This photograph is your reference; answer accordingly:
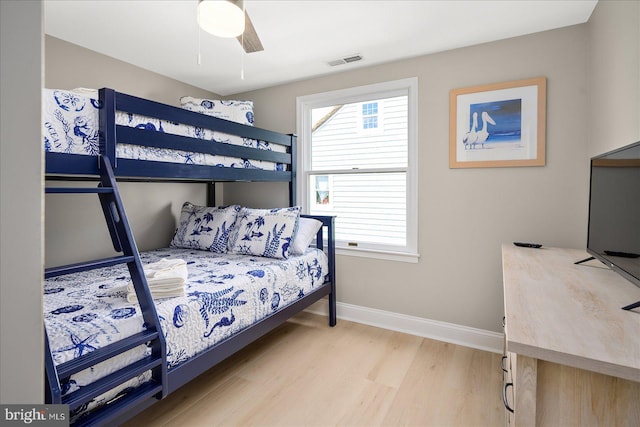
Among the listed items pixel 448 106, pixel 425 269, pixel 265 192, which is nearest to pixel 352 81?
pixel 448 106

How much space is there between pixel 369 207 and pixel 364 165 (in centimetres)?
40

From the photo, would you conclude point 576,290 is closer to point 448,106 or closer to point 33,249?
point 33,249

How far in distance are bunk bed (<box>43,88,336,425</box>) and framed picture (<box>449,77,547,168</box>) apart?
5.10 feet

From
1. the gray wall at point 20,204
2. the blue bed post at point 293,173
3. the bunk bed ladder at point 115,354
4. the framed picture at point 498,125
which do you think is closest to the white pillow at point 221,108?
the blue bed post at point 293,173

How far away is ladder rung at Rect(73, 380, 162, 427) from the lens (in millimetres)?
1162

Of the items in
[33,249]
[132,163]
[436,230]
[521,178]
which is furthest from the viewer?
[436,230]

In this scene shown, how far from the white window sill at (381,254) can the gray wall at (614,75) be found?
144 cm

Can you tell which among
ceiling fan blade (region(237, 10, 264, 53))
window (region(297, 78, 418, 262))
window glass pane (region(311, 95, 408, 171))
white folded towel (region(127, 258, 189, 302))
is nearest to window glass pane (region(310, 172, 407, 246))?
window (region(297, 78, 418, 262))

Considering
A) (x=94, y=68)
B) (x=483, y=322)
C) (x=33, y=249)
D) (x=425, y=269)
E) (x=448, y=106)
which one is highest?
(x=94, y=68)

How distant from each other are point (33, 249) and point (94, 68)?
286cm

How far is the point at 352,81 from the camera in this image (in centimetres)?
302

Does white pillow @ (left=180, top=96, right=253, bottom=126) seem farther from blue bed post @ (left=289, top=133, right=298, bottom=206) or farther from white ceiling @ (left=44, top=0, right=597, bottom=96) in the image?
blue bed post @ (left=289, top=133, right=298, bottom=206)

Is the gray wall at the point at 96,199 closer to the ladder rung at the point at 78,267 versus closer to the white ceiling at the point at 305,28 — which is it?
the white ceiling at the point at 305,28

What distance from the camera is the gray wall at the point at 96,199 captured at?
2.41 metres
